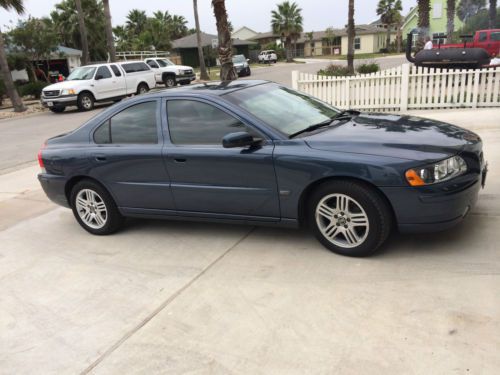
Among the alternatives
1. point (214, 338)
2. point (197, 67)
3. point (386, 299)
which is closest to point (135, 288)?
point (214, 338)

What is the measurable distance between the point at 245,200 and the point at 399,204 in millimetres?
Result: 1363

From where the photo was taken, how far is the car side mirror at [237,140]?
4.04m

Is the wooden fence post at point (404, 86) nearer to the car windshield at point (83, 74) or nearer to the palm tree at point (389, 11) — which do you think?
the car windshield at point (83, 74)

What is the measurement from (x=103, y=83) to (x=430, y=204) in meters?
18.7

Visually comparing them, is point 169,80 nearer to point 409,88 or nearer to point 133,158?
point 409,88

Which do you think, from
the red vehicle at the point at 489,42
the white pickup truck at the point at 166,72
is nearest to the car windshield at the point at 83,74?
the white pickup truck at the point at 166,72

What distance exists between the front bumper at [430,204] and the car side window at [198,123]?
1.45m

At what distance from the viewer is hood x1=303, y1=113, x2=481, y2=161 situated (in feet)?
12.3

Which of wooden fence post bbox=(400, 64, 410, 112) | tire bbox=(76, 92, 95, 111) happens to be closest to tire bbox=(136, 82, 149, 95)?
tire bbox=(76, 92, 95, 111)

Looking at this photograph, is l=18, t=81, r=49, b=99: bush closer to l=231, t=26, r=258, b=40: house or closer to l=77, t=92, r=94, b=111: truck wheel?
l=77, t=92, r=94, b=111: truck wheel

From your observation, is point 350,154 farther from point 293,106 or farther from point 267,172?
point 293,106

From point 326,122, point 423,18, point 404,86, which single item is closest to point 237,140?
point 326,122

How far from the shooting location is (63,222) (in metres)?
5.93

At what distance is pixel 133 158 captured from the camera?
15.7 ft
